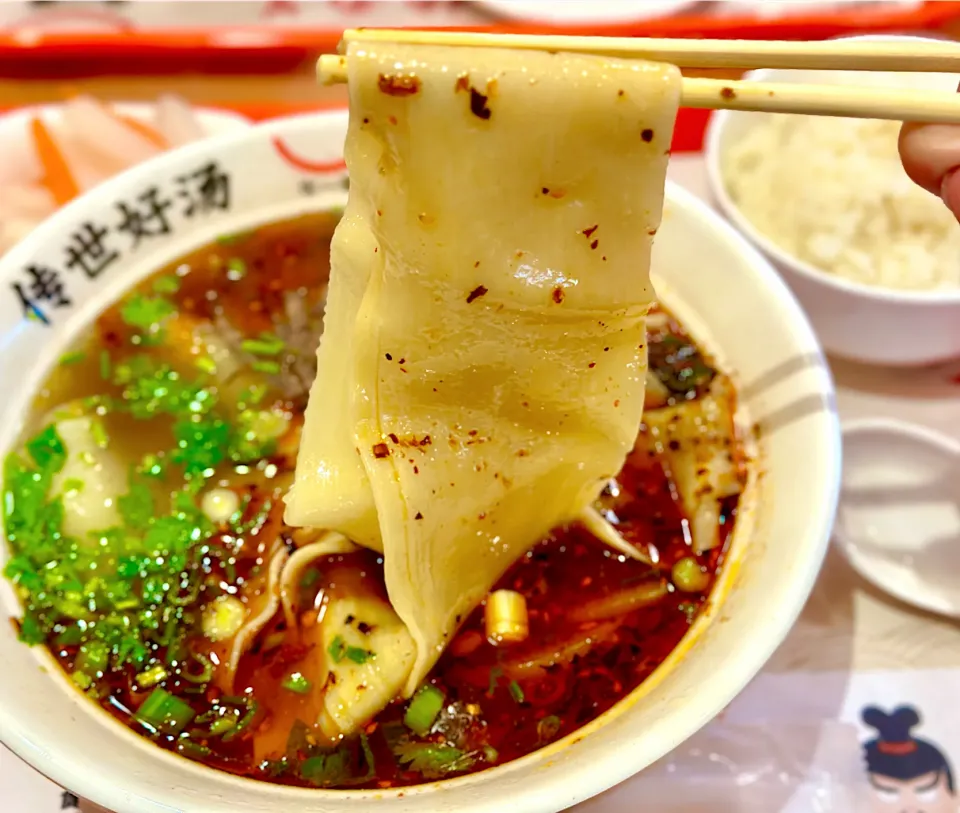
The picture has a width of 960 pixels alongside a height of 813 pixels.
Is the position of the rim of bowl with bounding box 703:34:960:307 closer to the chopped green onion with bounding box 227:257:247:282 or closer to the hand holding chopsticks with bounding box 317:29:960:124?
the hand holding chopsticks with bounding box 317:29:960:124

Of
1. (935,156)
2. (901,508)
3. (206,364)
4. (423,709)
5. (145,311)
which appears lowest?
(423,709)

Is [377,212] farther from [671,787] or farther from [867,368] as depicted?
[867,368]

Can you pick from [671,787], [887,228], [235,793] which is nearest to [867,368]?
[887,228]

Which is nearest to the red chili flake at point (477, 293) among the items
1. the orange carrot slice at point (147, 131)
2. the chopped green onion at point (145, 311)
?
the chopped green onion at point (145, 311)

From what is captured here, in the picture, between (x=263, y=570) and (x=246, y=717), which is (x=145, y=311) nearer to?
(x=263, y=570)

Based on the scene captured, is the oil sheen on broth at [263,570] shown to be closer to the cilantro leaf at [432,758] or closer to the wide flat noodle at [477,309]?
the cilantro leaf at [432,758]

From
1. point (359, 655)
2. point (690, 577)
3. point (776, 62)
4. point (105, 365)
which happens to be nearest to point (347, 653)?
point (359, 655)
